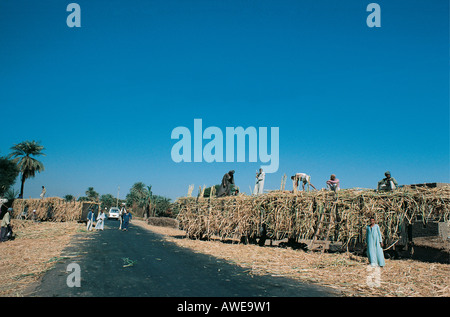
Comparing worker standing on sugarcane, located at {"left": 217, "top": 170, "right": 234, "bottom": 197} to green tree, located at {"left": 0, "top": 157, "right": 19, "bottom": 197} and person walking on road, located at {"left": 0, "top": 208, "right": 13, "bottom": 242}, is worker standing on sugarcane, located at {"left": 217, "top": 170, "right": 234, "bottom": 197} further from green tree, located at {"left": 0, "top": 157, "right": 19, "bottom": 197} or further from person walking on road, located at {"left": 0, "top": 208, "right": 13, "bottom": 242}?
green tree, located at {"left": 0, "top": 157, "right": 19, "bottom": 197}

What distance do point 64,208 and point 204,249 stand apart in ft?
74.2

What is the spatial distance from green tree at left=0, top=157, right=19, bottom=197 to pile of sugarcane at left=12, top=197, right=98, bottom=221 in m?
8.06

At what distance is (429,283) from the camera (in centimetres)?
566

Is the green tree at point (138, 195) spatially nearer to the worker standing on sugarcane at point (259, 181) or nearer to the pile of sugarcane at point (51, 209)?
the pile of sugarcane at point (51, 209)

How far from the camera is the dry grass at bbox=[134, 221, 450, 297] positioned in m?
5.28

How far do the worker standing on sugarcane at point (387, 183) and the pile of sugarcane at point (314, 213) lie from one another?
83 cm

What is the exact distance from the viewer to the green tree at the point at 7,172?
33938mm

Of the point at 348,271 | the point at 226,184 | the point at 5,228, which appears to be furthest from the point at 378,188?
the point at 5,228

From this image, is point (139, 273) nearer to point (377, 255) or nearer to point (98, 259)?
point (98, 259)

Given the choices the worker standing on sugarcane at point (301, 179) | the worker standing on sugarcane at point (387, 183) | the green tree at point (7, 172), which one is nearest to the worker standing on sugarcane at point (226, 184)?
the worker standing on sugarcane at point (301, 179)

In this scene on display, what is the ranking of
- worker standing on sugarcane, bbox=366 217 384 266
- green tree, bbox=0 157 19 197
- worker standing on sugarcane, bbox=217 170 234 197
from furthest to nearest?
green tree, bbox=0 157 19 197
worker standing on sugarcane, bbox=217 170 234 197
worker standing on sugarcane, bbox=366 217 384 266

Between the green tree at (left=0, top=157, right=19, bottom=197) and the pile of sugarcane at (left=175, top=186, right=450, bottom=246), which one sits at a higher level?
the green tree at (left=0, top=157, right=19, bottom=197)

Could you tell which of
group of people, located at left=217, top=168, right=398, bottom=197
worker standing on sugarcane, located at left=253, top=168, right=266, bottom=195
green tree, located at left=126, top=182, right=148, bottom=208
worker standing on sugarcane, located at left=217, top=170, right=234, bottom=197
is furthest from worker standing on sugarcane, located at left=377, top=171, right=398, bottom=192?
green tree, located at left=126, top=182, right=148, bottom=208
